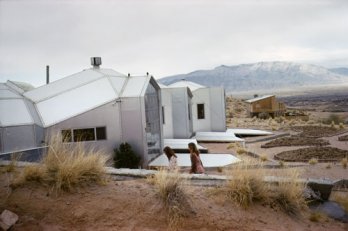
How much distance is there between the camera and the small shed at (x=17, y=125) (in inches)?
548

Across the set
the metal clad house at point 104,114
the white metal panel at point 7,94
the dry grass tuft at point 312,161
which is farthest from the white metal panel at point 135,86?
the dry grass tuft at point 312,161

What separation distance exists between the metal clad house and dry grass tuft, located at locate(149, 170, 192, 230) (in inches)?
369

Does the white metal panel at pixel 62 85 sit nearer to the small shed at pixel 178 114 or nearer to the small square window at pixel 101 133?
the small square window at pixel 101 133

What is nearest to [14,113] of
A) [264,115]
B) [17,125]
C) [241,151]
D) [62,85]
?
[17,125]

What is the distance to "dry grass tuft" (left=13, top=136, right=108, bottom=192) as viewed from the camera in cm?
658

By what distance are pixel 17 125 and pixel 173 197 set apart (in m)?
10.1

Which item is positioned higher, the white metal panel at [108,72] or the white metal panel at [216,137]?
the white metal panel at [108,72]

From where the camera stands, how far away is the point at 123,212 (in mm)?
6098

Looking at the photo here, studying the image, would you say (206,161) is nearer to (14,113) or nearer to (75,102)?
(75,102)

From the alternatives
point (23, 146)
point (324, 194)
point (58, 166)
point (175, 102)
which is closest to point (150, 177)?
point (58, 166)

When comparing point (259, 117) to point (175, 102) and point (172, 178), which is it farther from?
point (172, 178)

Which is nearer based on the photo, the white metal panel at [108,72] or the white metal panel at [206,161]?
the white metal panel at [206,161]

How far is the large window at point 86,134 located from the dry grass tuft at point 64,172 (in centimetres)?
887

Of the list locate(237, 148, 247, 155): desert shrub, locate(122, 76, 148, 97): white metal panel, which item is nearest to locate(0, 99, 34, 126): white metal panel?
locate(122, 76, 148, 97): white metal panel
